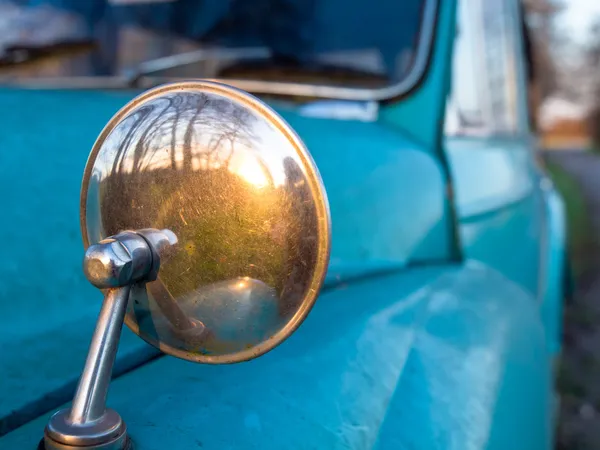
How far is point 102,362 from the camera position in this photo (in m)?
0.63

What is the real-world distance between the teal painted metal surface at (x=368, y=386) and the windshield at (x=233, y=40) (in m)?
0.59

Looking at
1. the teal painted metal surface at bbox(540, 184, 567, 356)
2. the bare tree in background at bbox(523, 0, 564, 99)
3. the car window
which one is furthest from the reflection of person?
the bare tree in background at bbox(523, 0, 564, 99)

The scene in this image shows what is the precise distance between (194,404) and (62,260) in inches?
11.8

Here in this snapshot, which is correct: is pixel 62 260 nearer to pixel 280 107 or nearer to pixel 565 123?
pixel 280 107

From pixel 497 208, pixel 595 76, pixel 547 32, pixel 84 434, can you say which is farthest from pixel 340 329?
pixel 595 76

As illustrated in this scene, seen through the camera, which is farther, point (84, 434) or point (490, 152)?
point (490, 152)

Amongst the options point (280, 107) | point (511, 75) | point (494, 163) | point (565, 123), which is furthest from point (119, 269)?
point (565, 123)

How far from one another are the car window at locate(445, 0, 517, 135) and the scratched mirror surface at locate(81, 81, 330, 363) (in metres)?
1.20

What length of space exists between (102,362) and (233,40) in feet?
3.72

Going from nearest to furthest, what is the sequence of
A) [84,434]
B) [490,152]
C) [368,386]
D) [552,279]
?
[84,434]
[368,386]
[490,152]
[552,279]

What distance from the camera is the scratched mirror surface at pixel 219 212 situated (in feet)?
2.19

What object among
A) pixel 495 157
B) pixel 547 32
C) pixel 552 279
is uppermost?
pixel 495 157

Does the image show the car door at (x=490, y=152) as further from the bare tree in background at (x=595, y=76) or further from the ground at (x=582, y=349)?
the bare tree in background at (x=595, y=76)

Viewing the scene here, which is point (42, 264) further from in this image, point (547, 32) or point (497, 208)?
point (547, 32)
